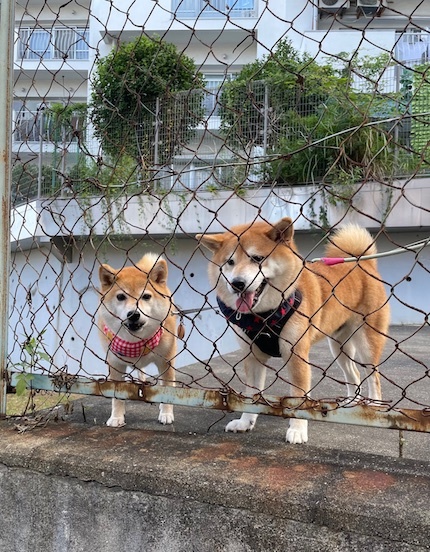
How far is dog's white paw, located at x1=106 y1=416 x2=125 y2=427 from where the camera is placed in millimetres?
2111

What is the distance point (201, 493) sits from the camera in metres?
1.35

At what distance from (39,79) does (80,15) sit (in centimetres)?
279

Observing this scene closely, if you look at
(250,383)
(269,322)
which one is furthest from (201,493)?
(250,383)

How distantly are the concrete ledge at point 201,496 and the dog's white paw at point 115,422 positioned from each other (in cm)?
32

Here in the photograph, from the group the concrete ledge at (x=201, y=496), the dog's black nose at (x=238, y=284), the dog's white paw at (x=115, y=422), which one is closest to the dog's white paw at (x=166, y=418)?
the dog's white paw at (x=115, y=422)

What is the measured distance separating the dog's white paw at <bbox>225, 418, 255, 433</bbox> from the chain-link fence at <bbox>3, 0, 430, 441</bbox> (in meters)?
0.02

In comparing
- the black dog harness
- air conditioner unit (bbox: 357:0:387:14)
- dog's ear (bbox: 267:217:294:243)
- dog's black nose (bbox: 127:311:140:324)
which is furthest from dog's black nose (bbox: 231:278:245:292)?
air conditioner unit (bbox: 357:0:387:14)

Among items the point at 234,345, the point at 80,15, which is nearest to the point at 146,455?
the point at 234,345

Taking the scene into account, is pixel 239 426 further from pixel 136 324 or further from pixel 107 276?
pixel 107 276

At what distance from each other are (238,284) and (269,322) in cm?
21

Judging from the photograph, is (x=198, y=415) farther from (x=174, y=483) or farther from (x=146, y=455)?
(x=174, y=483)

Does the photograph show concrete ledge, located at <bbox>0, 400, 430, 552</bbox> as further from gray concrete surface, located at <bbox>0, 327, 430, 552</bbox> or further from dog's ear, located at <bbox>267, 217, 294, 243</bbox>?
dog's ear, located at <bbox>267, 217, 294, 243</bbox>

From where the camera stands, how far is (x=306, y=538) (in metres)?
1.23

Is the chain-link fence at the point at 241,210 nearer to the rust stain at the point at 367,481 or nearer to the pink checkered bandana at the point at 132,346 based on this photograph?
the pink checkered bandana at the point at 132,346
